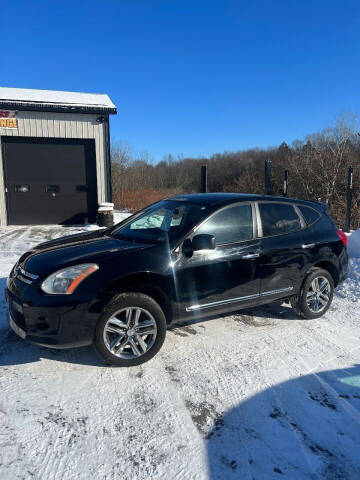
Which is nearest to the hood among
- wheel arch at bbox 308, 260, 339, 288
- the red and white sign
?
wheel arch at bbox 308, 260, 339, 288

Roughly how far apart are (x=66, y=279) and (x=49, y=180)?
31.1ft

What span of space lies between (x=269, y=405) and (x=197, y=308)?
112 cm

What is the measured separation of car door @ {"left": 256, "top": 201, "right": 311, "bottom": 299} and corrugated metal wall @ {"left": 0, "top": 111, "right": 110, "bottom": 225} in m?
8.65

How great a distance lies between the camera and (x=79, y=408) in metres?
2.53

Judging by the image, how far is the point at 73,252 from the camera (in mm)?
3250

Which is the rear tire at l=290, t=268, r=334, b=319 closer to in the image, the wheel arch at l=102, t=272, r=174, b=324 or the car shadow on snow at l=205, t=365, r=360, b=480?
the car shadow on snow at l=205, t=365, r=360, b=480

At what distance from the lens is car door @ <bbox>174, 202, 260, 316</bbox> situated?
3.32 m

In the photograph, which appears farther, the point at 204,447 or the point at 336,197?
the point at 336,197

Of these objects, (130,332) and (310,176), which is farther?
(310,176)

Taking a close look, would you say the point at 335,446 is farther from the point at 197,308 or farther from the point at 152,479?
the point at 197,308

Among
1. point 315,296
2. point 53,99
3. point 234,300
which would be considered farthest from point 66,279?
point 53,99

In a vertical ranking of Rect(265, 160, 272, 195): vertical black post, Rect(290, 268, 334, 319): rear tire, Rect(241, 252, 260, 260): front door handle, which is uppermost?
Rect(265, 160, 272, 195): vertical black post

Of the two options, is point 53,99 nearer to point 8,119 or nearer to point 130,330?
point 8,119

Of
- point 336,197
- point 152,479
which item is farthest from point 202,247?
point 336,197
